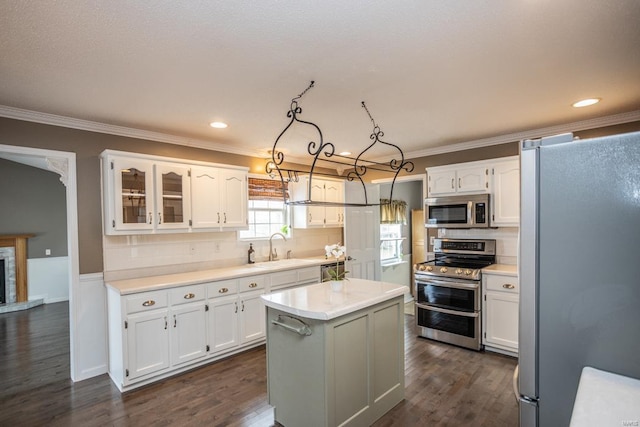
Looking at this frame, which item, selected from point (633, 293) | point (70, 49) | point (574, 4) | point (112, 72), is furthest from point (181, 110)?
point (633, 293)

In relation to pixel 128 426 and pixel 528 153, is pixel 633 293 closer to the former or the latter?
pixel 528 153

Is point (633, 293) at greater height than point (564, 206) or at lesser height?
lesser

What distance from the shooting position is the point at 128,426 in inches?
96.3

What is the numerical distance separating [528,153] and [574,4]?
950 millimetres

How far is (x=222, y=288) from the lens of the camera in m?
3.53

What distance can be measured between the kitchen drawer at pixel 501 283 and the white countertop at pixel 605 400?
9.23 feet

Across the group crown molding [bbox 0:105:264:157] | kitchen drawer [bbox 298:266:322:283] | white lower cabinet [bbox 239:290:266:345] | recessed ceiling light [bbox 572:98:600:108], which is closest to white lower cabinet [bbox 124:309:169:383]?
white lower cabinet [bbox 239:290:266:345]

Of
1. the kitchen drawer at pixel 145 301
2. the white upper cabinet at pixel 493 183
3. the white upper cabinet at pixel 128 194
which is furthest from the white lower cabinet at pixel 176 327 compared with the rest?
the white upper cabinet at pixel 493 183

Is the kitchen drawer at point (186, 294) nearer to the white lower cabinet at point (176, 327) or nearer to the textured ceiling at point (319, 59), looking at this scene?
the white lower cabinet at point (176, 327)

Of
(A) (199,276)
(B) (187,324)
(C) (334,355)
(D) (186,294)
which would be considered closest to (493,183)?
(C) (334,355)

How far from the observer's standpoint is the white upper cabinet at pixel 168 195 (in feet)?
10.4

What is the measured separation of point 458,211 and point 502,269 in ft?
2.80

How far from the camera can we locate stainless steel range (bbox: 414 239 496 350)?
3760 millimetres

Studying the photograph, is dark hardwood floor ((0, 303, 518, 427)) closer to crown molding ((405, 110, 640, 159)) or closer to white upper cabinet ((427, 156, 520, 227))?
white upper cabinet ((427, 156, 520, 227))
